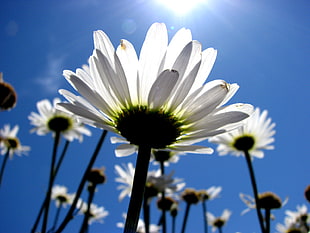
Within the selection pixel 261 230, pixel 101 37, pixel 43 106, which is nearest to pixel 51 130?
pixel 43 106

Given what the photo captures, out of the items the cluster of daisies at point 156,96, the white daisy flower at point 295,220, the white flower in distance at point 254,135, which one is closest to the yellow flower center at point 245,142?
the white flower in distance at point 254,135

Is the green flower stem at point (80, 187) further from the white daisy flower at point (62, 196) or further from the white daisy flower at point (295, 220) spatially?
the white daisy flower at point (62, 196)

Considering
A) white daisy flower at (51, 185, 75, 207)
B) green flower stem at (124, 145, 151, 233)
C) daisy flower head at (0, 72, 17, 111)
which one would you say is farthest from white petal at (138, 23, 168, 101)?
white daisy flower at (51, 185, 75, 207)

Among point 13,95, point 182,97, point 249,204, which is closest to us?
point 182,97

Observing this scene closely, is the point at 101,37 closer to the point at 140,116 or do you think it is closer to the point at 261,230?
the point at 140,116

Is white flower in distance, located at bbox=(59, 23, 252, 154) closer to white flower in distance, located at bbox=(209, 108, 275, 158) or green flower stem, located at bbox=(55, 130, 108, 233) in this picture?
green flower stem, located at bbox=(55, 130, 108, 233)

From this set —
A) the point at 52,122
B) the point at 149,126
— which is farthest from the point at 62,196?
the point at 149,126
